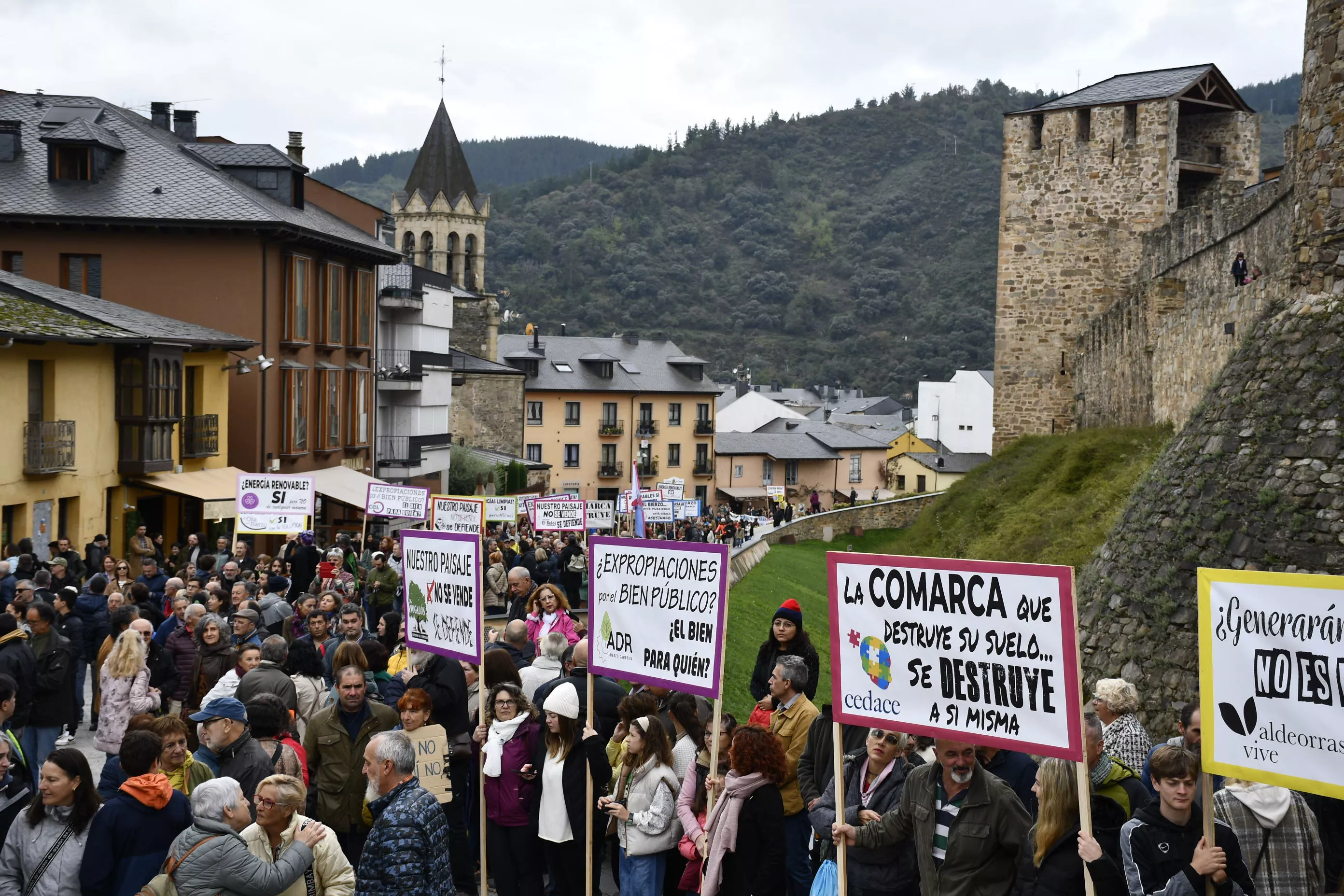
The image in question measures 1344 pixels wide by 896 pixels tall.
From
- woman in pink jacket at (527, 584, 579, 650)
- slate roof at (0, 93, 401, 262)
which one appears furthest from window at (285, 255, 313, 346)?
woman in pink jacket at (527, 584, 579, 650)

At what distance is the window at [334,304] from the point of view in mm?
39781

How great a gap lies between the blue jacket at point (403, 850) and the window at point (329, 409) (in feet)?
112

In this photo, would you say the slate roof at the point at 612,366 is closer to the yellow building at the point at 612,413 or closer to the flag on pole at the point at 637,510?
the yellow building at the point at 612,413

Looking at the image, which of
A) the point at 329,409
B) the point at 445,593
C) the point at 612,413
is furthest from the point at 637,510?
the point at 612,413

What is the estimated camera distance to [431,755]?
8.63 meters

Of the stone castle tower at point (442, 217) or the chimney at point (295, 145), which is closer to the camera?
the chimney at point (295, 145)

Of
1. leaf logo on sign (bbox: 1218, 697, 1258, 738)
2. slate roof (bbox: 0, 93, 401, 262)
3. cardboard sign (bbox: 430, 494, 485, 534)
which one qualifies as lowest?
leaf logo on sign (bbox: 1218, 697, 1258, 738)

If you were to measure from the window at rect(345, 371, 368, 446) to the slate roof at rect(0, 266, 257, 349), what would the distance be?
10.3 meters

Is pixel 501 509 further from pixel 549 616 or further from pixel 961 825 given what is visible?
pixel 961 825

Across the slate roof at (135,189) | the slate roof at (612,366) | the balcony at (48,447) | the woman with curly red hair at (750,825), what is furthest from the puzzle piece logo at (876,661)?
the slate roof at (612,366)

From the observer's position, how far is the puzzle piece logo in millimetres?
6938

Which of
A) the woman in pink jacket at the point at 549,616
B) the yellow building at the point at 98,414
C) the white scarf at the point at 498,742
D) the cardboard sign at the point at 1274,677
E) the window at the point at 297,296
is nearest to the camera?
the cardboard sign at the point at 1274,677

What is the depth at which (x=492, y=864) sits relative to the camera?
30.3ft

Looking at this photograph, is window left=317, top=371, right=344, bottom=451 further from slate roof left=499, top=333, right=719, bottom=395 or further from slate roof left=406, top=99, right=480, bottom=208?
slate roof left=406, top=99, right=480, bottom=208
